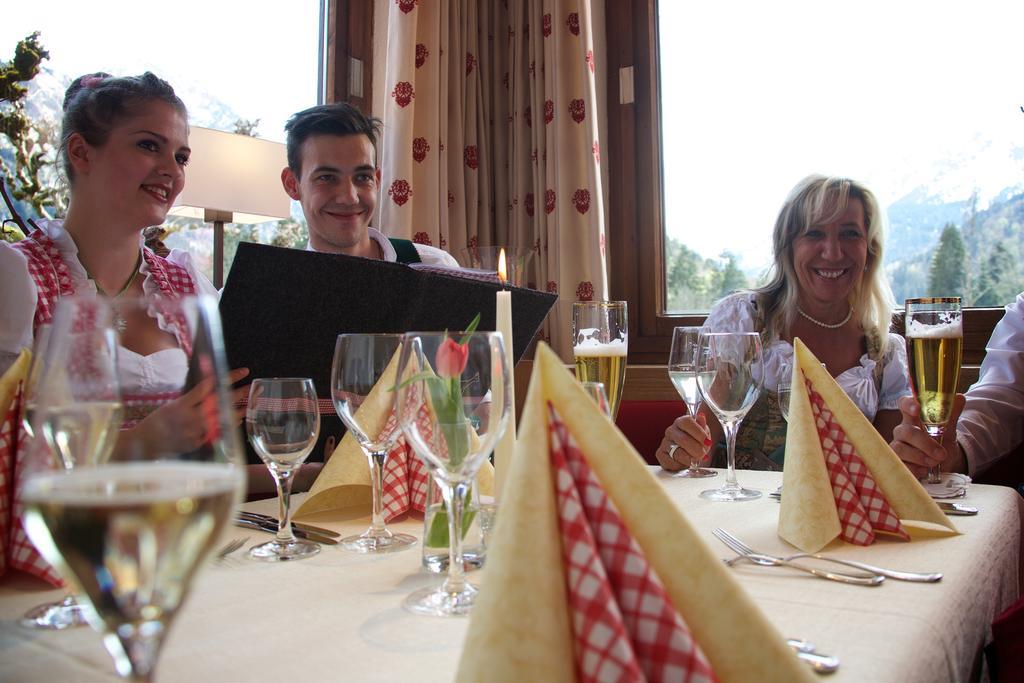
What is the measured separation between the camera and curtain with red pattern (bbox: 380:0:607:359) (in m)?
2.81

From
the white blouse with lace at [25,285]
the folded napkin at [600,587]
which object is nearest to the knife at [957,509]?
the folded napkin at [600,587]

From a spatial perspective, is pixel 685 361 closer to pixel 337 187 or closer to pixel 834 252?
pixel 834 252

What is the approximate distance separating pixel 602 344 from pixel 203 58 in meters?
2.18

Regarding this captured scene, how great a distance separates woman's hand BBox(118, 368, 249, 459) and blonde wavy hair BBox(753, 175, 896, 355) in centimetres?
187

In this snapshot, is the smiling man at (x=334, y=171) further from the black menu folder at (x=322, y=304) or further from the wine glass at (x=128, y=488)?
the wine glass at (x=128, y=488)

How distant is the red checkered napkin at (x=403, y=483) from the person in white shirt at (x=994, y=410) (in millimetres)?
748

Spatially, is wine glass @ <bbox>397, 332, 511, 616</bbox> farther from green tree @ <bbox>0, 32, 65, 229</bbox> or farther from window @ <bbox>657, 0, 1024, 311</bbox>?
window @ <bbox>657, 0, 1024, 311</bbox>

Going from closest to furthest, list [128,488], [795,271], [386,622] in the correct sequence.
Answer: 1. [128,488]
2. [386,622]
3. [795,271]

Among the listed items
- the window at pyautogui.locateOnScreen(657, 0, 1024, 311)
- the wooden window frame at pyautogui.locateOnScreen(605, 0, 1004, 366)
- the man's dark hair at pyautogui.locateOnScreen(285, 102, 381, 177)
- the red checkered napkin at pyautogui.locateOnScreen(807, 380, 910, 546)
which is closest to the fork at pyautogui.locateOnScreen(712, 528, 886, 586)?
the red checkered napkin at pyautogui.locateOnScreen(807, 380, 910, 546)

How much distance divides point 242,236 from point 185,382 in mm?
2604

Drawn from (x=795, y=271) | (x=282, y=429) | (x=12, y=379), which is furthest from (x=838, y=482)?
(x=795, y=271)

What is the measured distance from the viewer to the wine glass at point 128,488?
0.96 ft

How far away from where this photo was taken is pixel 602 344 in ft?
3.31

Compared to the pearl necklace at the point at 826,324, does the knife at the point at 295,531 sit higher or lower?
lower
